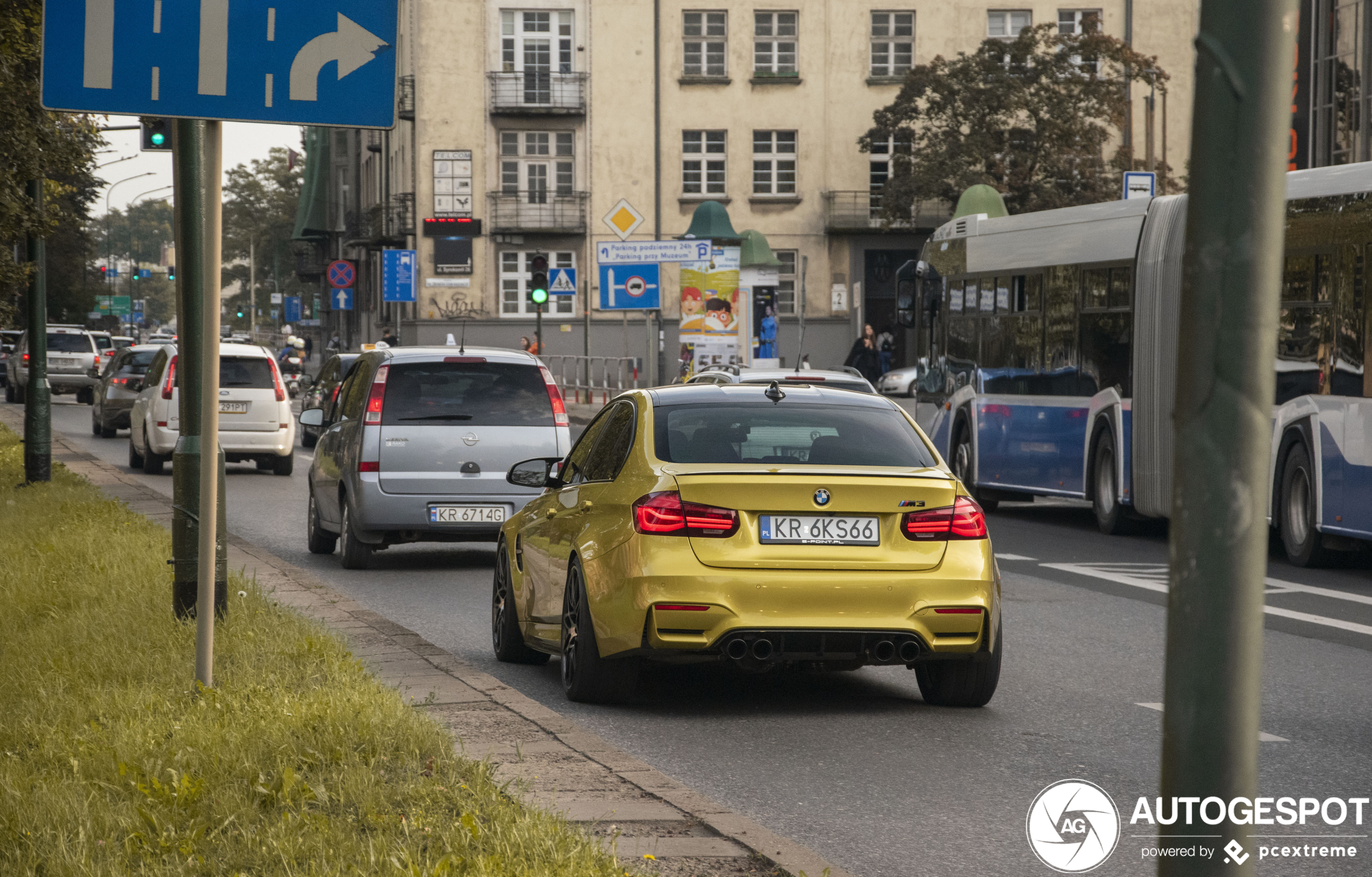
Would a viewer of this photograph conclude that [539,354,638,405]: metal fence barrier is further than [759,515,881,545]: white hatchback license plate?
Yes

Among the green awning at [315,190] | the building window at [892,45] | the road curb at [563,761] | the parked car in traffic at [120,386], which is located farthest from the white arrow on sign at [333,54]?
the green awning at [315,190]

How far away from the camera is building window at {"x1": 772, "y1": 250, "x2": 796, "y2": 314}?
202ft

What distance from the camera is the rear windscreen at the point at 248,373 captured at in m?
25.5

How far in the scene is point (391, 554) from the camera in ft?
53.3

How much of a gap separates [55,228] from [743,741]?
43.9 feet

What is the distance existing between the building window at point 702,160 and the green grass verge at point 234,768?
171 feet

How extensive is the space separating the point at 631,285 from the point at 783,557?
96.3 feet

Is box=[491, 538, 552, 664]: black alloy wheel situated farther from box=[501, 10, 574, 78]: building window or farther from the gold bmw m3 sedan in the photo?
box=[501, 10, 574, 78]: building window

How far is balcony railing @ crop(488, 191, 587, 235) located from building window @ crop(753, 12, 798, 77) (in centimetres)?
703

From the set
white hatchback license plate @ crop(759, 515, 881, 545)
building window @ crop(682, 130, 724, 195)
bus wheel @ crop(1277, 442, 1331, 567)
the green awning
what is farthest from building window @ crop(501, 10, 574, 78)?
white hatchback license plate @ crop(759, 515, 881, 545)

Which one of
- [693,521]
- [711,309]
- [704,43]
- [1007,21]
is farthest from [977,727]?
[1007,21]

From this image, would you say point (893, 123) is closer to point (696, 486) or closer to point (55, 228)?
point (55, 228)

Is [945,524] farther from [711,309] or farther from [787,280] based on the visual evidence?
[787,280]

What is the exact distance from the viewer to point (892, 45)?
61125 mm
